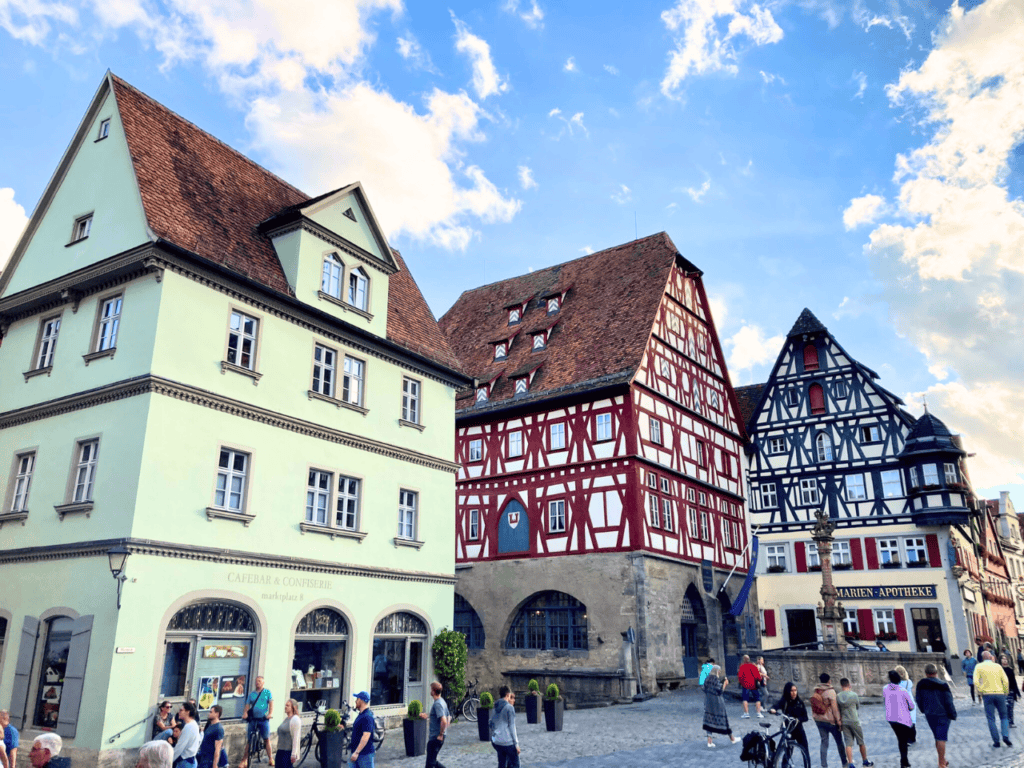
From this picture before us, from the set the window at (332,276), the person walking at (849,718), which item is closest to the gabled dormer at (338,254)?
the window at (332,276)

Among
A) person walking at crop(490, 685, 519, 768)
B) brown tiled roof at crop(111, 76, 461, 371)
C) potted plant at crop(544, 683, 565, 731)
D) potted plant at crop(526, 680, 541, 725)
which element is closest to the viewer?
person walking at crop(490, 685, 519, 768)

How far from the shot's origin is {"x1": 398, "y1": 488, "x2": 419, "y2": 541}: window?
2119 cm

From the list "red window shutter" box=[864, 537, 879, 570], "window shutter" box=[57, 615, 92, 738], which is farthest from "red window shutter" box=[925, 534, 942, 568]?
"window shutter" box=[57, 615, 92, 738]

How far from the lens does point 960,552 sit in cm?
3606

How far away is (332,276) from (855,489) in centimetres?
2788

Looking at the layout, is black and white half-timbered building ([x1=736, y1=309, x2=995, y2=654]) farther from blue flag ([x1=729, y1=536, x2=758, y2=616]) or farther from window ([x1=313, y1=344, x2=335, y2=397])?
window ([x1=313, y1=344, x2=335, y2=397])

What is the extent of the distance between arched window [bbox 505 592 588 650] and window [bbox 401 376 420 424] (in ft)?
35.1

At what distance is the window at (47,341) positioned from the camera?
1805 cm

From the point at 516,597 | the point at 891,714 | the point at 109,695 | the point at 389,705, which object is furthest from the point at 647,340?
the point at 109,695

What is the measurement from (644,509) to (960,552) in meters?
17.1

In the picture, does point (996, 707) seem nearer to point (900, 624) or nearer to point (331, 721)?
point (331, 721)

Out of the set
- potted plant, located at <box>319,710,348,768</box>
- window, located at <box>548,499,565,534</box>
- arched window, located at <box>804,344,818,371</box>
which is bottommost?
potted plant, located at <box>319,710,348,768</box>

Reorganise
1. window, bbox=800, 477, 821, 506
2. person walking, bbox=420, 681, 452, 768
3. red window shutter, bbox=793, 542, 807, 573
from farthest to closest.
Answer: window, bbox=800, 477, 821, 506, red window shutter, bbox=793, 542, 807, 573, person walking, bbox=420, 681, 452, 768

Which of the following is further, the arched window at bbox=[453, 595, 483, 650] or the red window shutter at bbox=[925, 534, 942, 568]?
the red window shutter at bbox=[925, 534, 942, 568]
